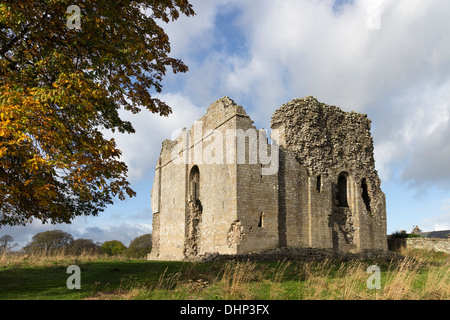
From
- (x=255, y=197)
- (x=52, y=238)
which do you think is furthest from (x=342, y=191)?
(x=52, y=238)

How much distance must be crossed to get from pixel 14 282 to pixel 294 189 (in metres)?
12.9

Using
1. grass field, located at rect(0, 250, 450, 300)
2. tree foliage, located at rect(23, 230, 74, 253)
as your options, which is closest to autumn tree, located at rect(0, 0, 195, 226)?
grass field, located at rect(0, 250, 450, 300)

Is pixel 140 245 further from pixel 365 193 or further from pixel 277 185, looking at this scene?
pixel 277 185

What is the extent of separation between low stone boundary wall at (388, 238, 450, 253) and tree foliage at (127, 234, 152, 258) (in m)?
24.4

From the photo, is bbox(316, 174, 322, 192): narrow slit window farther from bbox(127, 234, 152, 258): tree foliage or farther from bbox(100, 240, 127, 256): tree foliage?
bbox(100, 240, 127, 256): tree foliage

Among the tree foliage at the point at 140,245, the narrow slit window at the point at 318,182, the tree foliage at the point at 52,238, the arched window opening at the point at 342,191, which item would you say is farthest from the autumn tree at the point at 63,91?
the tree foliage at the point at 52,238

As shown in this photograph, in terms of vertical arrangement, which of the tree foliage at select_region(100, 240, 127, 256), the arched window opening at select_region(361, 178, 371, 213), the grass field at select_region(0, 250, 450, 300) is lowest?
the tree foliage at select_region(100, 240, 127, 256)

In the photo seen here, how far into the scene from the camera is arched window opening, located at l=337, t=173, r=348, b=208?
22859mm

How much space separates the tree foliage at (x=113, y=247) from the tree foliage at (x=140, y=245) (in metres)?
0.71

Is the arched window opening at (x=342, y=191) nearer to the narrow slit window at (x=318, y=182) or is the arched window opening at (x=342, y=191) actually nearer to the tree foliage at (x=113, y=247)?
the narrow slit window at (x=318, y=182)

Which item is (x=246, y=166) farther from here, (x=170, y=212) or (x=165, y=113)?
(x=170, y=212)

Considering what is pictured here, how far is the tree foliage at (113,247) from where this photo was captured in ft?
133

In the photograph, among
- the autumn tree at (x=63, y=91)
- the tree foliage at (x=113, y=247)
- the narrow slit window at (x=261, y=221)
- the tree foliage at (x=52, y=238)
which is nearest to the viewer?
the autumn tree at (x=63, y=91)

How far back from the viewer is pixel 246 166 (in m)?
18.3
